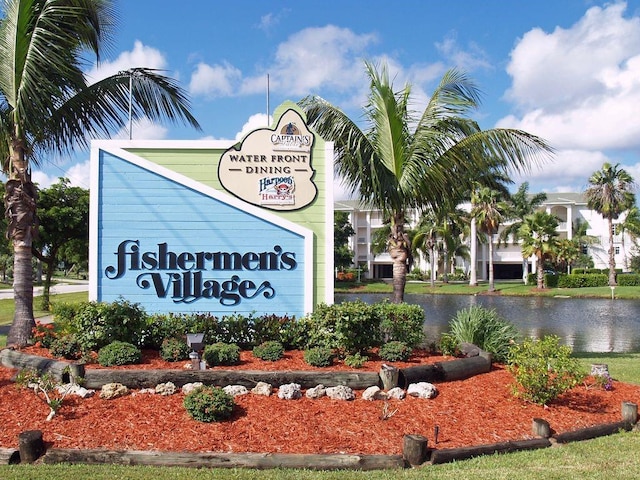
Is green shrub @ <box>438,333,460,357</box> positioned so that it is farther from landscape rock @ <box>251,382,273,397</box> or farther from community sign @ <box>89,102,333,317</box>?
landscape rock @ <box>251,382,273,397</box>

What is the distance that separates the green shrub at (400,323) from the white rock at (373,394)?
1780 mm

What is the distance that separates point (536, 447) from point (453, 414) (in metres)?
1.10

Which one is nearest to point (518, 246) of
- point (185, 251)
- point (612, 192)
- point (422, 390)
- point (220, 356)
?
point (612, 192)

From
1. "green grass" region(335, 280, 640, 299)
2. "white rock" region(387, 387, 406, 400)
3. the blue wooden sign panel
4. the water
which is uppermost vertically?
the blue wooden sign panel

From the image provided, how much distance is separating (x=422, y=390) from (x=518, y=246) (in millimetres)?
60125

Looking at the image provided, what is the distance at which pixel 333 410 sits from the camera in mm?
7504

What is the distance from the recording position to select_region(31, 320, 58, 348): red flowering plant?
32.1 ft

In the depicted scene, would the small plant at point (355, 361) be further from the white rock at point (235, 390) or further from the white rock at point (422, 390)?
the white rock at point (235, 390)

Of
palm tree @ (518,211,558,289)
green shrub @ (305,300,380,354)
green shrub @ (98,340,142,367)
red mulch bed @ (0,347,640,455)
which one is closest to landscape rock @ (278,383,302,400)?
red mulch bed @ (0,347,640,455)

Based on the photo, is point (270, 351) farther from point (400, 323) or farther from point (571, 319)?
point (571, 319)

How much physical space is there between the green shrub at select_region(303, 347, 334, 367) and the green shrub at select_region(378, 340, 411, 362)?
911mm

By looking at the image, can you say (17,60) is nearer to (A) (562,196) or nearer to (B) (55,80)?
(B) (55,80)

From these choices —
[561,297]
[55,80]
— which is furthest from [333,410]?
[561,297]

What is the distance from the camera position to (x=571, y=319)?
27.9 metres
